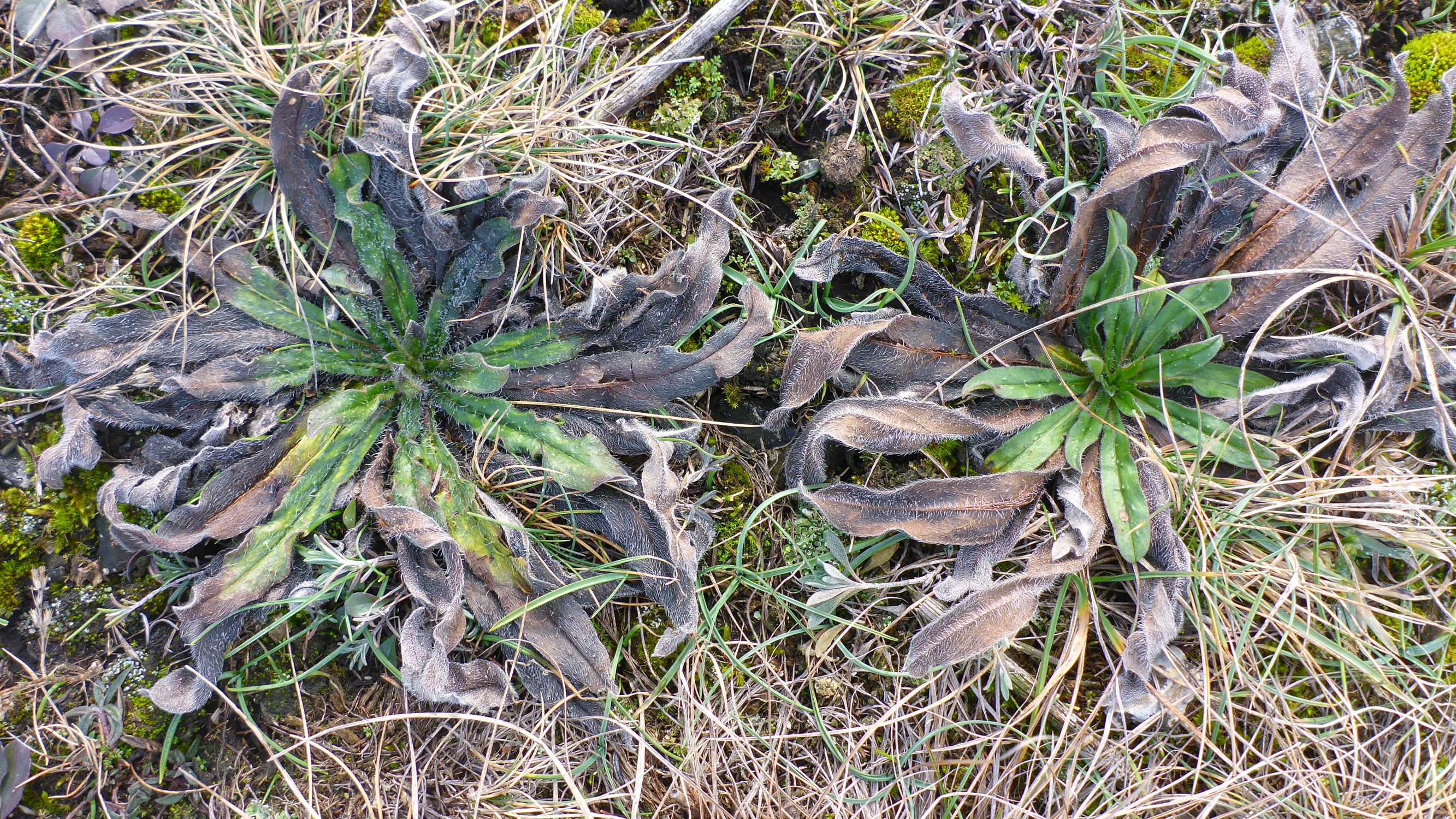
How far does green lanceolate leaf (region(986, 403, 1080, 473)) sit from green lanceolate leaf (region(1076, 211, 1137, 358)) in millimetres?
218

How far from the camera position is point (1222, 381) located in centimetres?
223

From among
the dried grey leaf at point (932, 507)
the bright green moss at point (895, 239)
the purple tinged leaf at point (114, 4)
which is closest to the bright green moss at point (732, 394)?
the dried grey leaf at point (932, 507)

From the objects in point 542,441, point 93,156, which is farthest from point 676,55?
point 93,156

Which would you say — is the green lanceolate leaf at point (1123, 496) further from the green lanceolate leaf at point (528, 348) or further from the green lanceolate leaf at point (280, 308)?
the green lanceolate leaf at point (280, 308)

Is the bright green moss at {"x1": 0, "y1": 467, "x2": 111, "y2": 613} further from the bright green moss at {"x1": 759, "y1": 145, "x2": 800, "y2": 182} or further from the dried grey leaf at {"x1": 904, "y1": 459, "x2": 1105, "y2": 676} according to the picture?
the dried grey leaf at {"x1": 904, "y1": 459, "x2": 1105, "y2": 676}

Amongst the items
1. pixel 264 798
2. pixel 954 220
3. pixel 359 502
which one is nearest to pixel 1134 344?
pixel 954 220

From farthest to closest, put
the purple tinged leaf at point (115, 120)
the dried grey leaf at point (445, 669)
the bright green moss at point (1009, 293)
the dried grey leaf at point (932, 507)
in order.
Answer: the bright green moss at point (1009, 293), the purple tinged leaf at point (115, 120), the dried grey leaf at point (932, 507), the dried grey leaf at point (445, 669)

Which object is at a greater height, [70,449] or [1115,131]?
[1115,131]

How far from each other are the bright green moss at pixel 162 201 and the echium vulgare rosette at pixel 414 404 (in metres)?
0.08

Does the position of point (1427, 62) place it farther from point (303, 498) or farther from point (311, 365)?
point (303, 498)

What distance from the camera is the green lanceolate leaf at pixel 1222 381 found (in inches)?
87.4

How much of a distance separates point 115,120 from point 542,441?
1.54m

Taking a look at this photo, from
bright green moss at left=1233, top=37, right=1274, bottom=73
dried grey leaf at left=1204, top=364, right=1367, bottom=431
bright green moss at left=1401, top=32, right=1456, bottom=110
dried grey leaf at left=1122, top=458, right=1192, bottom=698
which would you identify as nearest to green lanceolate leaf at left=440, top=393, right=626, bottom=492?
dried grey leaf at left=1122, top=458, right=1192, bottom=698

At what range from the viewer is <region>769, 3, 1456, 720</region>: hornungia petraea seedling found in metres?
2.15
